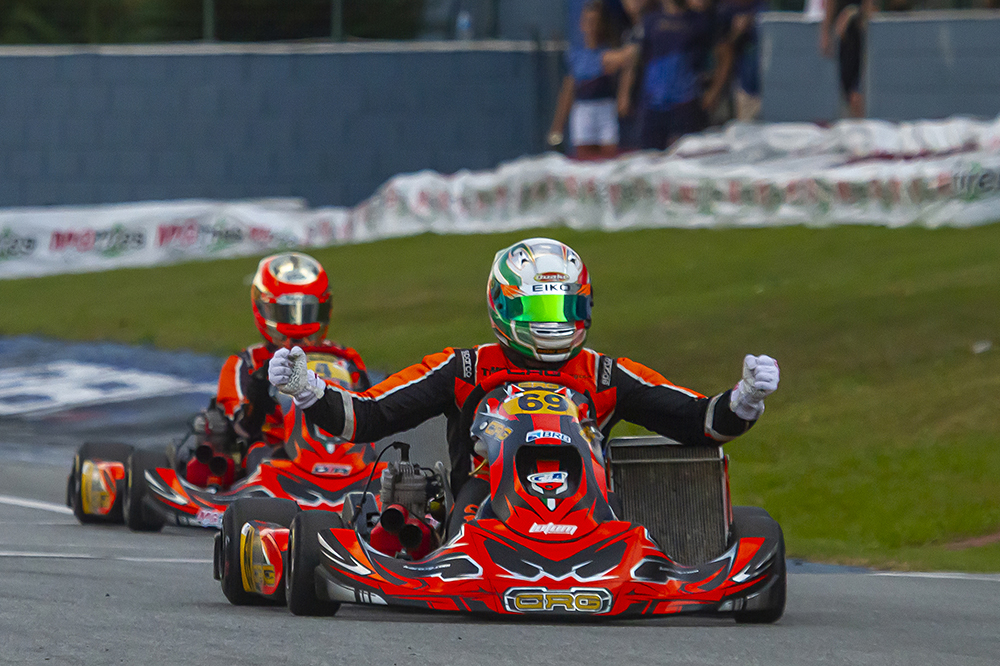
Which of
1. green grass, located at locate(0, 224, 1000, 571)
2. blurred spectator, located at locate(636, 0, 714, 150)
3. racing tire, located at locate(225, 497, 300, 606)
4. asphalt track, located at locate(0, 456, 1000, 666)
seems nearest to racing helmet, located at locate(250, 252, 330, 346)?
asphalt track, located at locate(0, 456, 1000, 666)

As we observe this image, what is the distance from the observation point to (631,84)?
23.3 metres

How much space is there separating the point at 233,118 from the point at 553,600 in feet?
A: 70.3

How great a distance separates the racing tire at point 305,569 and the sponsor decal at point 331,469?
275 centimetres

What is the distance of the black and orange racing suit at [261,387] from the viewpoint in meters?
9.16

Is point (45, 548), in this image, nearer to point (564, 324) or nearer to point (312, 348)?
point (312, 348)

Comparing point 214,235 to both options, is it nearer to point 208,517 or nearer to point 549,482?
point 208,517

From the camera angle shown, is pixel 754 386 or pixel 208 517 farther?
pixel 208 517

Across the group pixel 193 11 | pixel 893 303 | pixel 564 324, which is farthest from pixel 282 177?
pixel 564 324

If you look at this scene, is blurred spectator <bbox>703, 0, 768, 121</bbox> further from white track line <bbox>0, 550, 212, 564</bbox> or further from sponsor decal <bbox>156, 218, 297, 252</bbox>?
white track line <bbox>0, 550, 212, 564</bbox>

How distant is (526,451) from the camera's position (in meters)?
6.04

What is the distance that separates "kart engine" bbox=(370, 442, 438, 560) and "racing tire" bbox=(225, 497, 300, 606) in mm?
313

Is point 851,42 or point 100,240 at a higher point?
point 851,42

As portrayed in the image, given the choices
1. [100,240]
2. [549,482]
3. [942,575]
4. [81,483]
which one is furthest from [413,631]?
[100,240]

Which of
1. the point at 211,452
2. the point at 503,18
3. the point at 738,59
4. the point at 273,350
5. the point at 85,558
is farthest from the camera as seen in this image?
the point at 503,18
